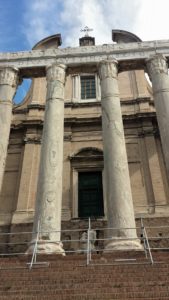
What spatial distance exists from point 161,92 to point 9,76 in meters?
8.51

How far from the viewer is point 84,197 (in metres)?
20.4

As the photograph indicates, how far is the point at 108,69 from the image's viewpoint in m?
17.7


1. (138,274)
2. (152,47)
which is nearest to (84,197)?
(152,47)

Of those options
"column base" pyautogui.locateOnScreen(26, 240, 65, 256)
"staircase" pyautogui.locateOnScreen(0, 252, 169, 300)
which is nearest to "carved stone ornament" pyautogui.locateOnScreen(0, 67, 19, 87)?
"column base" pyautogui.locateOnScreen(26, 240, 65, 256)

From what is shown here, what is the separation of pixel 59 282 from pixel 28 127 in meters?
16.5

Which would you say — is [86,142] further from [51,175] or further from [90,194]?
[51,175]

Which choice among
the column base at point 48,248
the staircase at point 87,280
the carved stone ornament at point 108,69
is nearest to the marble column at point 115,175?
the carved stone ornament at point 108,69

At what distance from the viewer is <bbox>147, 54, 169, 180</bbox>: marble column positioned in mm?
14570

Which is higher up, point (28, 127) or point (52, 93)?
point (28, 127)

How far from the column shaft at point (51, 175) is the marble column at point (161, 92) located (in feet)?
15.8

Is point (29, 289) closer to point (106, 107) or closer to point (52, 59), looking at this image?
point (106, 107)

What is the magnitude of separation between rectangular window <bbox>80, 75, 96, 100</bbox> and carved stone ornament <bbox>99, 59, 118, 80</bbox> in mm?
7648

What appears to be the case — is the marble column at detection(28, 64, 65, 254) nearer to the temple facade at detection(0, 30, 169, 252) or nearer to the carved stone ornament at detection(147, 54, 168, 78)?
the temple facade at detection(0, 30, 169, 252)

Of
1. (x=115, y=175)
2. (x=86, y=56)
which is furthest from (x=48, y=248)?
(x=86, y=56)
